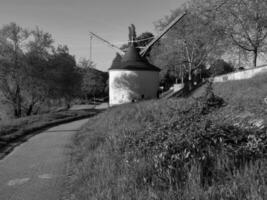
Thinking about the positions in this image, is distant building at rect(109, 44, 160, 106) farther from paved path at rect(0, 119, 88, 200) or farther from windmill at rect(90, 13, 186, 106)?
paved path at rect(0, 119, 88, 200)

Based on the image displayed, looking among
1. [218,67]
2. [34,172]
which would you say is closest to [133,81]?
[34,172]

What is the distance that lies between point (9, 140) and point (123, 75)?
16.7 metres

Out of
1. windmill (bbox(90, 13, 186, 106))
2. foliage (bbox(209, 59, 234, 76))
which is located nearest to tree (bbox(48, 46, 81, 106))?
windmill (bbox(90, 13, 186, 106))

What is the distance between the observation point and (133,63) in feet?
85.4

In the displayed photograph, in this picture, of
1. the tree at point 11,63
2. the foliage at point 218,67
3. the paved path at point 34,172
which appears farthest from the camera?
the foliage at point 218,67

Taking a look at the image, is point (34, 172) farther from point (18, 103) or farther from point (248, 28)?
point (248, 28)

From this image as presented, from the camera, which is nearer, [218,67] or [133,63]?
[133,63]

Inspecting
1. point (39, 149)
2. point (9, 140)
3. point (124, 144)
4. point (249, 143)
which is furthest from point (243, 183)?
point (9, 140)

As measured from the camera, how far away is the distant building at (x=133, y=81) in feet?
83.1

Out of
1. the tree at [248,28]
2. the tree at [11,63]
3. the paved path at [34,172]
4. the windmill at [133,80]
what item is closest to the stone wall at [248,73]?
the tree at [248,28]

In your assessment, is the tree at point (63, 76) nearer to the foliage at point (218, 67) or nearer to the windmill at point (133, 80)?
the windmill at point (133, 80)

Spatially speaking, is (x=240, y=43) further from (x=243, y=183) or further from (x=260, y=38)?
(x=243, y=183)

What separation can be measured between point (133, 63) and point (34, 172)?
21.2m

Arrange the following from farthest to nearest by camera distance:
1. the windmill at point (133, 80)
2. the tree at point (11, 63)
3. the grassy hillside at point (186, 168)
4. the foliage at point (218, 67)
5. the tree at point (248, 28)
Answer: the foliage at point (218, 67), the windmill at point (133, 80), the tree at point (11, 63), the tree at point (248, 28), the grassy hillside at point (186, 168)
